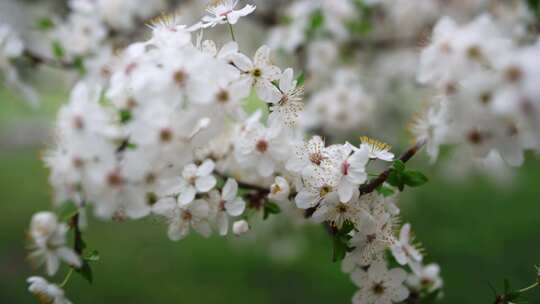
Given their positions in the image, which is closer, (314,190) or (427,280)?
(314,190)

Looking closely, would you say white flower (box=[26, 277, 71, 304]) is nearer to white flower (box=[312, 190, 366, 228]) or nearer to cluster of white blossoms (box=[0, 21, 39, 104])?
white flower (box=[312, 190, 366, 228])

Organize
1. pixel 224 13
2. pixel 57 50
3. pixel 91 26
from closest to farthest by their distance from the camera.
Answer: pixel 224 13 < pixel 57 50 < pixel 91 26

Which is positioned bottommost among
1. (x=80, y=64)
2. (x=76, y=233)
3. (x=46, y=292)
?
(x=46, y=292)

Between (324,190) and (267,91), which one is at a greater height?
(267,91)

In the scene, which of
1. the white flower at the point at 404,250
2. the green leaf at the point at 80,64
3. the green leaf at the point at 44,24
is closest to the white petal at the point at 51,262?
the white flower at the point at 404,250

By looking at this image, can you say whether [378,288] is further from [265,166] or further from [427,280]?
[265,166]

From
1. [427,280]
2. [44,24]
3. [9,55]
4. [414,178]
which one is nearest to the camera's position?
[414,178]

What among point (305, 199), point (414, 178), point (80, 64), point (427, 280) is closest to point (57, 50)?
point (80, 64)
